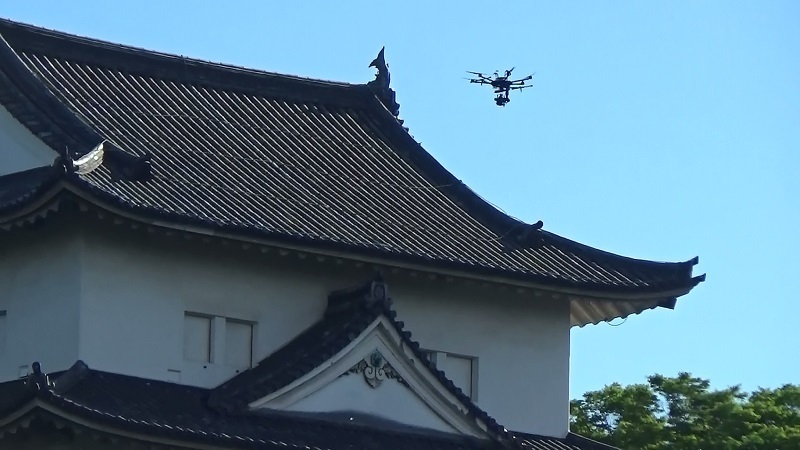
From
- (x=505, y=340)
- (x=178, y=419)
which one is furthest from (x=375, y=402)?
(x=505, y=340)

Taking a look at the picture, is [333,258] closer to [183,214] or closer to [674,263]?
[183,214]

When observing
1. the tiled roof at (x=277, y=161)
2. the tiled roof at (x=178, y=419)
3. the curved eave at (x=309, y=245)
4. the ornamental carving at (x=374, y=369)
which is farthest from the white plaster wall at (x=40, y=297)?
the ornamental carving at (x=374, y=369)

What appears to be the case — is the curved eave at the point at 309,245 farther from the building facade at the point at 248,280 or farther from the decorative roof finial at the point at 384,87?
the decorative roof finial at the point at 384,87

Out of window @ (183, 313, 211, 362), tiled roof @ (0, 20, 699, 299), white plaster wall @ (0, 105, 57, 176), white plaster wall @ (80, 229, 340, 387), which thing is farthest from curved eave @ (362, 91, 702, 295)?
white plaster wall @ (0, 105, 57, 176)

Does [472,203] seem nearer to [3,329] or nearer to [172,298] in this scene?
[172,298]

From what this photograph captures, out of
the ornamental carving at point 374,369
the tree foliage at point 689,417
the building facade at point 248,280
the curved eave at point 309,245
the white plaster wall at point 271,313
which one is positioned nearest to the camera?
the curved eave at point 309,245

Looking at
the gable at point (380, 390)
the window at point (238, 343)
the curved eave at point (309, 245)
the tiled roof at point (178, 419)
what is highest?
the curved eave at point (309, 245)

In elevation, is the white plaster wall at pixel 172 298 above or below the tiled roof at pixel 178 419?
above

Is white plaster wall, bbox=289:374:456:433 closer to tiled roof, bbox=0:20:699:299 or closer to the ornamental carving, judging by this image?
the ornamental carving
